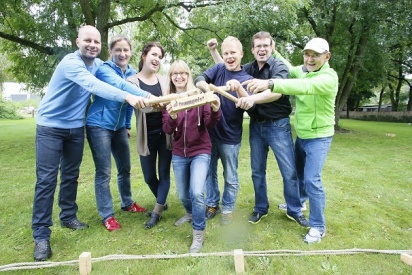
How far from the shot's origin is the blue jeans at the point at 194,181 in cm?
331

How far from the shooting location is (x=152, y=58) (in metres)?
3.67

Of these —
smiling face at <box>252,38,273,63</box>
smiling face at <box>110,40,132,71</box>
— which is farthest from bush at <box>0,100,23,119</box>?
smiling face at <box>252,38,273,63</box>

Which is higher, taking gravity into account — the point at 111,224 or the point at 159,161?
the point at 159,161

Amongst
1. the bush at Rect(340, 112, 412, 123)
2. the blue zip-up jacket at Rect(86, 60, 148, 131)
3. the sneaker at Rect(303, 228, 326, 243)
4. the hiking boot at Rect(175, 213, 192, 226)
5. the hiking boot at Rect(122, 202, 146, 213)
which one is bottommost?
the bush at Rect(340, 112, 412, 123)

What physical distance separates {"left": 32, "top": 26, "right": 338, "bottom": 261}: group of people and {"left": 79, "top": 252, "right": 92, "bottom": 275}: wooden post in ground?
1.95ft

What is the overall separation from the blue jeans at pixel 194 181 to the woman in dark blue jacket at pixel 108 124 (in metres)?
0.84

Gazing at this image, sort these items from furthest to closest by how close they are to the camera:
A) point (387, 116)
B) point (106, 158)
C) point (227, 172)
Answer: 1. point (387, 116)
2. point (227, 172)
3. point (106, 158)

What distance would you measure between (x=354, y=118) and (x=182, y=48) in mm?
28382

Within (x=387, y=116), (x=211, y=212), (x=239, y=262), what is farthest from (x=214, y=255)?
(x=387, y=116)

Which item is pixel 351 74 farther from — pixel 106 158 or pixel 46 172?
pixel 46 172

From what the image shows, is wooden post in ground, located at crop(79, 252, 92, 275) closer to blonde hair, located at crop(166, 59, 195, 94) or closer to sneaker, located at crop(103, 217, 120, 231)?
sneaker, located at crop(103, 217, 120, 231)

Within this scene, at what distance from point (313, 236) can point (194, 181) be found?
147 cm

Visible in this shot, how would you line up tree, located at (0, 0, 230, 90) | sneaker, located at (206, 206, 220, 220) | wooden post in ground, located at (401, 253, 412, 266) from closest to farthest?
wooden post in ground, located at (401, 253, 412, 266) < sneaker, located at (206, 206, 220, 220) < tree, located at (0, 0, 230, 90)

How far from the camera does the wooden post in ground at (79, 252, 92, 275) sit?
2855mm
